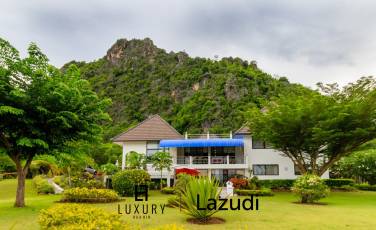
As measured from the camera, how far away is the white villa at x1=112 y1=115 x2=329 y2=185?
32.7 meters

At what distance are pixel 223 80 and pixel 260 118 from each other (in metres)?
39.5

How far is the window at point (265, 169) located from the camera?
111 ft

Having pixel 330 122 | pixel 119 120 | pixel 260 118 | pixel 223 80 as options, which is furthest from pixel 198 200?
pixel 119 120

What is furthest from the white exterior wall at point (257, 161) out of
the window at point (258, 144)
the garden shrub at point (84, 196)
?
the garden shrub at point (84, 196)

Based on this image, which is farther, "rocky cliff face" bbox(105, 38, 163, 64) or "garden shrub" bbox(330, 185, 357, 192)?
"rocky cliff face" bbox(105, 38, 163, 64)

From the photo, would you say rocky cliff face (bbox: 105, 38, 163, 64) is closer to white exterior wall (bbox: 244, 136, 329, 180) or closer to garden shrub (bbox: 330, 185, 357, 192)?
white exterior wall (bbox: 244, 136, 329, 180)

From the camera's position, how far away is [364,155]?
35281 millimetres

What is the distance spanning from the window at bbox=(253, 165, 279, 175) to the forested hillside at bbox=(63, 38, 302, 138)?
1661 cm

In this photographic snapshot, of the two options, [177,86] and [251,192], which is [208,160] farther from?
[177,86]

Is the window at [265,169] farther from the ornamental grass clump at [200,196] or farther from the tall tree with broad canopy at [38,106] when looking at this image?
the ornamental grass clump at [200,196]

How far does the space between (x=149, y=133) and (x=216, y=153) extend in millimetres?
7034

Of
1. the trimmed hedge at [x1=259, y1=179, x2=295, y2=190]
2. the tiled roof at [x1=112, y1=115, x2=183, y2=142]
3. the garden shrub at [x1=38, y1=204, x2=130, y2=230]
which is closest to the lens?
the garden shrub at [x1=38, y1=204, x2=130, y2=230]

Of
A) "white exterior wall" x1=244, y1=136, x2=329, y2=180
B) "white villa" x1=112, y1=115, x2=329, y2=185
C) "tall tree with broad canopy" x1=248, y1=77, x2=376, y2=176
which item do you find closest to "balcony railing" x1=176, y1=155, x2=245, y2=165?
"white villa" x1=112, y1=115, x2=329, y2=185

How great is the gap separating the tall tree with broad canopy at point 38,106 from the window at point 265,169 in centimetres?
2001
